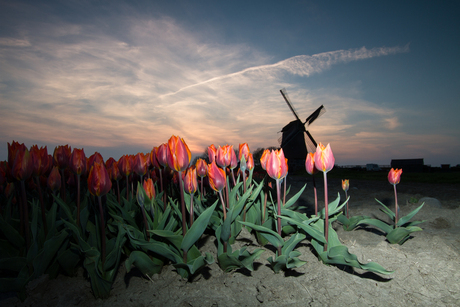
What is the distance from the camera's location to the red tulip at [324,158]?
7.11 ft

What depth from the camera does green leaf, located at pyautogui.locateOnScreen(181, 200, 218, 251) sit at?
1.87 meters

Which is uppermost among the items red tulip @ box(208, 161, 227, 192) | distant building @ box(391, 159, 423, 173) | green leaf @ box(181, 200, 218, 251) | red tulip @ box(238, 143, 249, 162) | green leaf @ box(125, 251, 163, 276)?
distant building @ box(391, 159, 423, 173)

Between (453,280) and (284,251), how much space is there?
1.76 metres

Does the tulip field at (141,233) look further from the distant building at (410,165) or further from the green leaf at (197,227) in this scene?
the distant building at (410,165)

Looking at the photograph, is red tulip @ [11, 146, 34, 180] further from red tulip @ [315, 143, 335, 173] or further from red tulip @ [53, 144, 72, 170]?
red tulip @ [315, 143, 335, 173]

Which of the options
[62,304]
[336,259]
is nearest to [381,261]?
[336,259]

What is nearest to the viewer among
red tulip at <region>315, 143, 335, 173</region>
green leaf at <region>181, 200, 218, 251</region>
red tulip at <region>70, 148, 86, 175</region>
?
green leaf at <region>181, 200, 218, 251</region>

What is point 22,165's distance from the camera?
6.73ft

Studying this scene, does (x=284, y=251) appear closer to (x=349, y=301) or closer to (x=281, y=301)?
(x=281, y=301)

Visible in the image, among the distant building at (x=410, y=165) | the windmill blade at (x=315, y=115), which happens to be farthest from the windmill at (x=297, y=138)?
the distant building at (x=410, y=165)

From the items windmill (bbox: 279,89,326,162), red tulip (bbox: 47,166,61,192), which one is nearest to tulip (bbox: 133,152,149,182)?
red tulip (bbox: 47,166,61,192)

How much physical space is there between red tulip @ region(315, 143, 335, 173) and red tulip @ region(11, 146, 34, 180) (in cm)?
248

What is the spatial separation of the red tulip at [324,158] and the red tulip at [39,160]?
8.15 feet

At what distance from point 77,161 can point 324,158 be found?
227 centimetres
